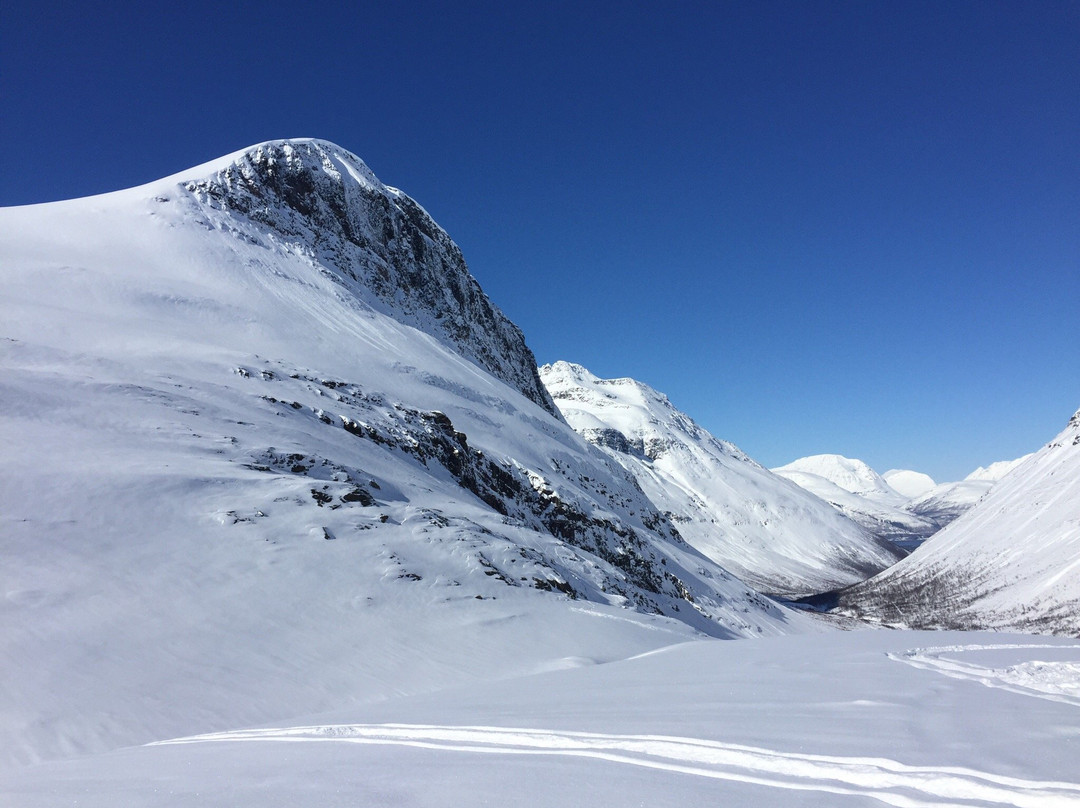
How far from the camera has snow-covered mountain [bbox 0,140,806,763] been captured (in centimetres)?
1009

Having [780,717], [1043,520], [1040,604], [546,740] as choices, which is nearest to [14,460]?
[546,740]

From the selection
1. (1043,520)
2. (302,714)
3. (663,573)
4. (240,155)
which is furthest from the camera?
(1043,520)

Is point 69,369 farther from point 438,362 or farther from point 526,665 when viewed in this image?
point 438,362

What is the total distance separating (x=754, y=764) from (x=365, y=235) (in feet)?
267

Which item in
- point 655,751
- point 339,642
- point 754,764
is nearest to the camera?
point 754,764

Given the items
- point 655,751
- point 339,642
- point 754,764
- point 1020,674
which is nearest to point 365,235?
point 339,642

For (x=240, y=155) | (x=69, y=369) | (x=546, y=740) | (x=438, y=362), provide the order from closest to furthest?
(x=546, y=740)
(x=69, y=369)
(x=438, y=362)
(x=240, y=155)

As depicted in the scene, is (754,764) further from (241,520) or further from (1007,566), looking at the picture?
(1007,566)

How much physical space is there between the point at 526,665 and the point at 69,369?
22669 millimetres

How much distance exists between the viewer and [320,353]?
1731 inches

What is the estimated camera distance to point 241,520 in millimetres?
16406

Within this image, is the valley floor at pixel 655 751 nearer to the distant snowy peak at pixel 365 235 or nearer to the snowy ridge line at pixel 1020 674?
the snowy ridge line at pixel 1020 674

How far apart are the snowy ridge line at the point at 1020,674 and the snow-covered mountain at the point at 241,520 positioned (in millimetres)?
7573

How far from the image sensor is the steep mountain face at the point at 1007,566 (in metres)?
82.2
